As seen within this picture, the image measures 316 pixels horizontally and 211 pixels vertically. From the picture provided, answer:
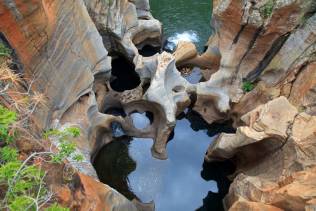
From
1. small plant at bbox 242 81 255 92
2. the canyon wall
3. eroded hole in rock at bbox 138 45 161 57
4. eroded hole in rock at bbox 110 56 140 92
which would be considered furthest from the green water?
small plant at bbox 242 81 255 92

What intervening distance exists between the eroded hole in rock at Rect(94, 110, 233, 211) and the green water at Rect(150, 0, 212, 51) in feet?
23.2

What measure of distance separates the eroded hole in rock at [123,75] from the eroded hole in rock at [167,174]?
3.40m

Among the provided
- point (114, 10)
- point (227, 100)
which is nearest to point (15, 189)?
point (227, 100)

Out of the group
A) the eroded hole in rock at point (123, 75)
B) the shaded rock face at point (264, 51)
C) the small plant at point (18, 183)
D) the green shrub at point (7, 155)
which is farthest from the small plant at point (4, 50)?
the eroded hole in rock at point (123, 75)

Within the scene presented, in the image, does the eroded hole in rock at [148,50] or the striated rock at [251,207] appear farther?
the eroded hole in rock at [148,50]

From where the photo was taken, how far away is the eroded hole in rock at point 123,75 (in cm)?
1664

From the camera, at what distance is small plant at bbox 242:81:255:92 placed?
555 inches

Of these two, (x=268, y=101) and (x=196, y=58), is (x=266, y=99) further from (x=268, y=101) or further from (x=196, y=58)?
(x=196, y=58)

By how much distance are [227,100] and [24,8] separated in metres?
8.10

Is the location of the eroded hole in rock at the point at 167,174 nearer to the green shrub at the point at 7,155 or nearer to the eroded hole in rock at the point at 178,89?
the eroded hole in rock at the point at 178,89

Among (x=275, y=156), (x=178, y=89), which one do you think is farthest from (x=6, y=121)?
(x=178, y=89)

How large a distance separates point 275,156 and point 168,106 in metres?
4.21

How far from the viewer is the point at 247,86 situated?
46.4 ft

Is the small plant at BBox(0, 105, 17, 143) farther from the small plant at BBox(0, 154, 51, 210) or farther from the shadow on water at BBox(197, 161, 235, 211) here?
the shadow on water at BBox(197, 161, 235, 211)
